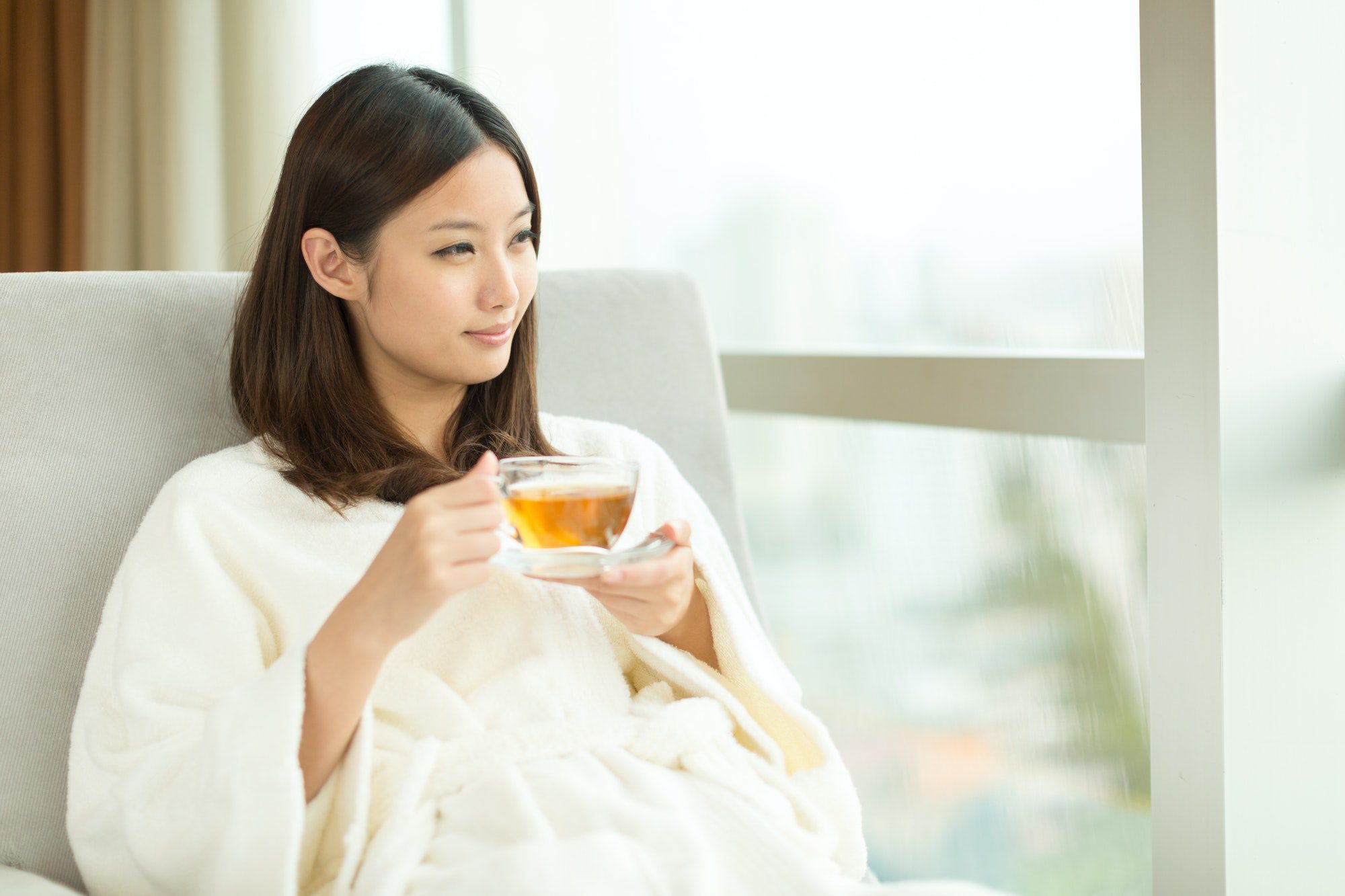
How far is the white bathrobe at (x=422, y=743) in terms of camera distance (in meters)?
0.94

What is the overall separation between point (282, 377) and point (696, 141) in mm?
1268

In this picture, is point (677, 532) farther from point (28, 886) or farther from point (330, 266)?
point (28, 886)

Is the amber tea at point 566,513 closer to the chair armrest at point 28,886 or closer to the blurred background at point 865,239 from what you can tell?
the chair armrest at point 28,886

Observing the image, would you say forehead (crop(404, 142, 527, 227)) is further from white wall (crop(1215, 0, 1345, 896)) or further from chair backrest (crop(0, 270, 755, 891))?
white wall (crop(1215, 0, 1345, 896))

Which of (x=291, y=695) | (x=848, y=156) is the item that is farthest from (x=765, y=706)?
(x=848, y=156)

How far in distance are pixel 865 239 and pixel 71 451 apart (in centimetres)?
125

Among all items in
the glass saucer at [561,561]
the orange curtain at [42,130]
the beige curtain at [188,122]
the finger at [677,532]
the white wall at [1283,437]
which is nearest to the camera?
the glass saucer at [561,561]

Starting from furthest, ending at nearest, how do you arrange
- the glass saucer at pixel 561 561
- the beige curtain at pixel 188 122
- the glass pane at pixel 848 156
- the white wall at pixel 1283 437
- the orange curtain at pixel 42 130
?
1. the orange curtain at pixel 42 130
2. the beige curtain at pixel 188 122
3. the glass pane at pixel 848 156
4. the white wall at pixel 1283 437
5. the glass saucer at pixel 561 561

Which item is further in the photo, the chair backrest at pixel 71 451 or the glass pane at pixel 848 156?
the glass pane at pixel 848 156

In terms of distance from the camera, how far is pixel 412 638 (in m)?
1.14

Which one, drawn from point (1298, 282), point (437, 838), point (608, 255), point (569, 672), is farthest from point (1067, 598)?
point (608, 255)

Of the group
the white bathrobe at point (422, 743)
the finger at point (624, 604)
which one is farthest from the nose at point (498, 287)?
the finger at point (624, 604)

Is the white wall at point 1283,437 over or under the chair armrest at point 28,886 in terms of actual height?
over

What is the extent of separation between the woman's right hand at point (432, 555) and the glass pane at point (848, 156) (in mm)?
948
